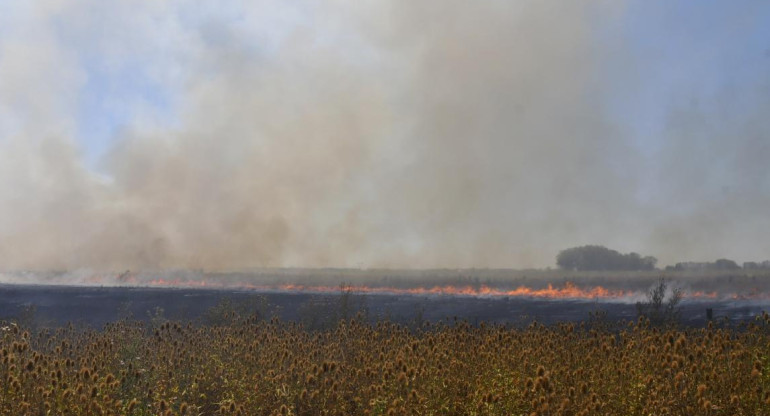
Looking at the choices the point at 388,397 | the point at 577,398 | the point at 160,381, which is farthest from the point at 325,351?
the point at 577,398

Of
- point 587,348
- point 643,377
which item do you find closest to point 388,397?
point 643,377

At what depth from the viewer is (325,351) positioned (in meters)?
16.6

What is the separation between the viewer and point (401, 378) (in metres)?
10.4

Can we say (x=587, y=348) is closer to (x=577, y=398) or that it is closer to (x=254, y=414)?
(x=577, y=398)

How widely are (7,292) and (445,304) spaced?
147 ft

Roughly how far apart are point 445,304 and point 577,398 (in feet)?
191

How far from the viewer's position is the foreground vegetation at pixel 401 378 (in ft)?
33.4

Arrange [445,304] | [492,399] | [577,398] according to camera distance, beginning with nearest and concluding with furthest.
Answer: [492,399] → [577,398] → [445,304]

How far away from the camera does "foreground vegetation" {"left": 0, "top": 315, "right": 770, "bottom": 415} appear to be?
10180mm

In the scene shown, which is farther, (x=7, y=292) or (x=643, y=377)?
(x=7, y=292)

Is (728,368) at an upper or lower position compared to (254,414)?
upper

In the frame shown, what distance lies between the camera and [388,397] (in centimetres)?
1104

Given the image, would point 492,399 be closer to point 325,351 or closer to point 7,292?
point 325,351

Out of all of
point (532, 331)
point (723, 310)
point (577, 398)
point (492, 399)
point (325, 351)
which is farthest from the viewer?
point (723, 310)
